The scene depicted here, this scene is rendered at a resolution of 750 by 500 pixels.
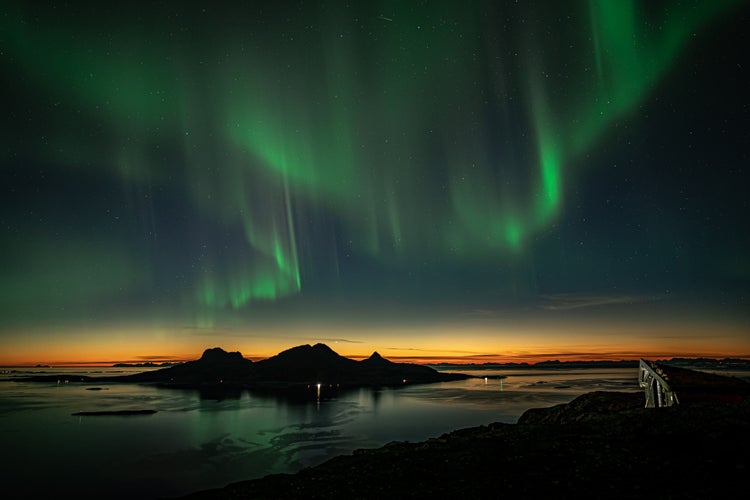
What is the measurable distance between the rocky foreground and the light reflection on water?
25.5 m

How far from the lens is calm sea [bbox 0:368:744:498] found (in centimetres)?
4378

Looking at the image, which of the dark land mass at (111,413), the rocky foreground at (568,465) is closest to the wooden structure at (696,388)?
the rocky foreground at (568,465)

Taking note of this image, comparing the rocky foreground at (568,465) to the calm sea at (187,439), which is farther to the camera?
the calm sea at (187,439)

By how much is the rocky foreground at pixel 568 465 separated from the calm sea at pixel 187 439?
25460 millimetres

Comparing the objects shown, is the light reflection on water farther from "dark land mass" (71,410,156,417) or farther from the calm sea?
"dark land mass" (71,410,156,417)

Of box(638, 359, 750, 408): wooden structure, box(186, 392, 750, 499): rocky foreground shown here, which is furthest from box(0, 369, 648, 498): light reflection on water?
box(638, 359, 750, 408): wooden structure

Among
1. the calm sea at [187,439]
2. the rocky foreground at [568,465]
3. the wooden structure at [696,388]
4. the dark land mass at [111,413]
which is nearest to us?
the rocky foreground at [568,465]

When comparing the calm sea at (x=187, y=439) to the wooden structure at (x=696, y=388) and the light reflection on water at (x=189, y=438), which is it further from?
the wooden structure at (x=696, y=388)

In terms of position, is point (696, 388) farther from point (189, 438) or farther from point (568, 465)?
point (189, 438)

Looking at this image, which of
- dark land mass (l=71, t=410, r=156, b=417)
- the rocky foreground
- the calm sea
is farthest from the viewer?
dark land mass (l=71, t=410, r=156, b=417)

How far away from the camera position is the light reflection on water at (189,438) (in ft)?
145

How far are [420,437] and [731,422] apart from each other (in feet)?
184

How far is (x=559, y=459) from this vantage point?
18750 mm

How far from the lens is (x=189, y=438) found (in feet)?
223
